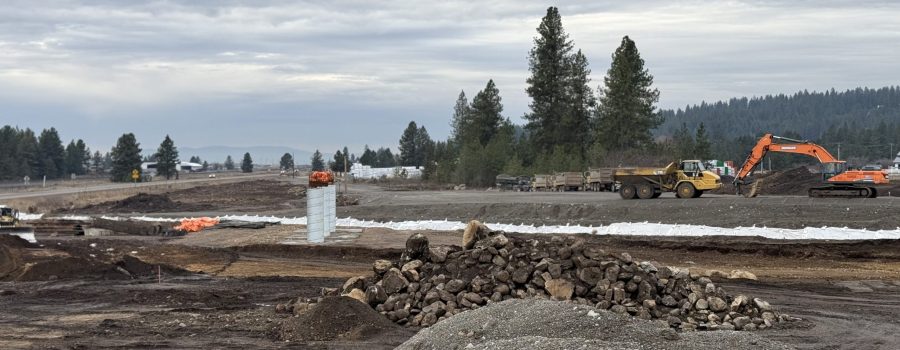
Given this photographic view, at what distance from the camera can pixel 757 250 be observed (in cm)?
2723

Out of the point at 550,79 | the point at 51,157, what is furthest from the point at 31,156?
the point at 550,79

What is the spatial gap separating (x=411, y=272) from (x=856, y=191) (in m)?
23.5

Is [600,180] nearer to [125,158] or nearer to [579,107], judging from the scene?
[579,107]

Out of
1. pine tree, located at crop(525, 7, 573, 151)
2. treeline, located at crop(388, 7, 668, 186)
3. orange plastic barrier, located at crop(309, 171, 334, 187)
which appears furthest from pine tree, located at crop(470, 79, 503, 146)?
orange plastic barrier, located at crop(309, 171, 334, 187)

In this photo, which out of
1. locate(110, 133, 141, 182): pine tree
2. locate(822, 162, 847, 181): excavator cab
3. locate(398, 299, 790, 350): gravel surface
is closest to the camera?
locate(398, 299, 790, 350): gravel surface

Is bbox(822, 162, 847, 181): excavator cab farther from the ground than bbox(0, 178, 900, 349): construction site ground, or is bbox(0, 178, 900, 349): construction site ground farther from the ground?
bbox(822, 162, 847, 181): excavator cab

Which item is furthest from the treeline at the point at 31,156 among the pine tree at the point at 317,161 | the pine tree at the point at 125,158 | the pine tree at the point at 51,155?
the pine tree at the point at 317,161

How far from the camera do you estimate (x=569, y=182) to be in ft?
195

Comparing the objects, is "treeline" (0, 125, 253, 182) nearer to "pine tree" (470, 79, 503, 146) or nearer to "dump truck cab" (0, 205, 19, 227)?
"pine tree" (470, 79, 503, 146)

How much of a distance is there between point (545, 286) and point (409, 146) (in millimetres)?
146247

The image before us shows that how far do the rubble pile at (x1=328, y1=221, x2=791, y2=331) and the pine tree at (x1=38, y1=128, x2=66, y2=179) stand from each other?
13584 centimetres

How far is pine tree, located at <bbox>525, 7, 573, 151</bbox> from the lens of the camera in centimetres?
8538

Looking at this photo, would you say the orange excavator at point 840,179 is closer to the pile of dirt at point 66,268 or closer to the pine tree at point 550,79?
the pile of dirt at point 66,268

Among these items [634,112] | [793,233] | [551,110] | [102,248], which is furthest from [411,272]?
[551,110]
